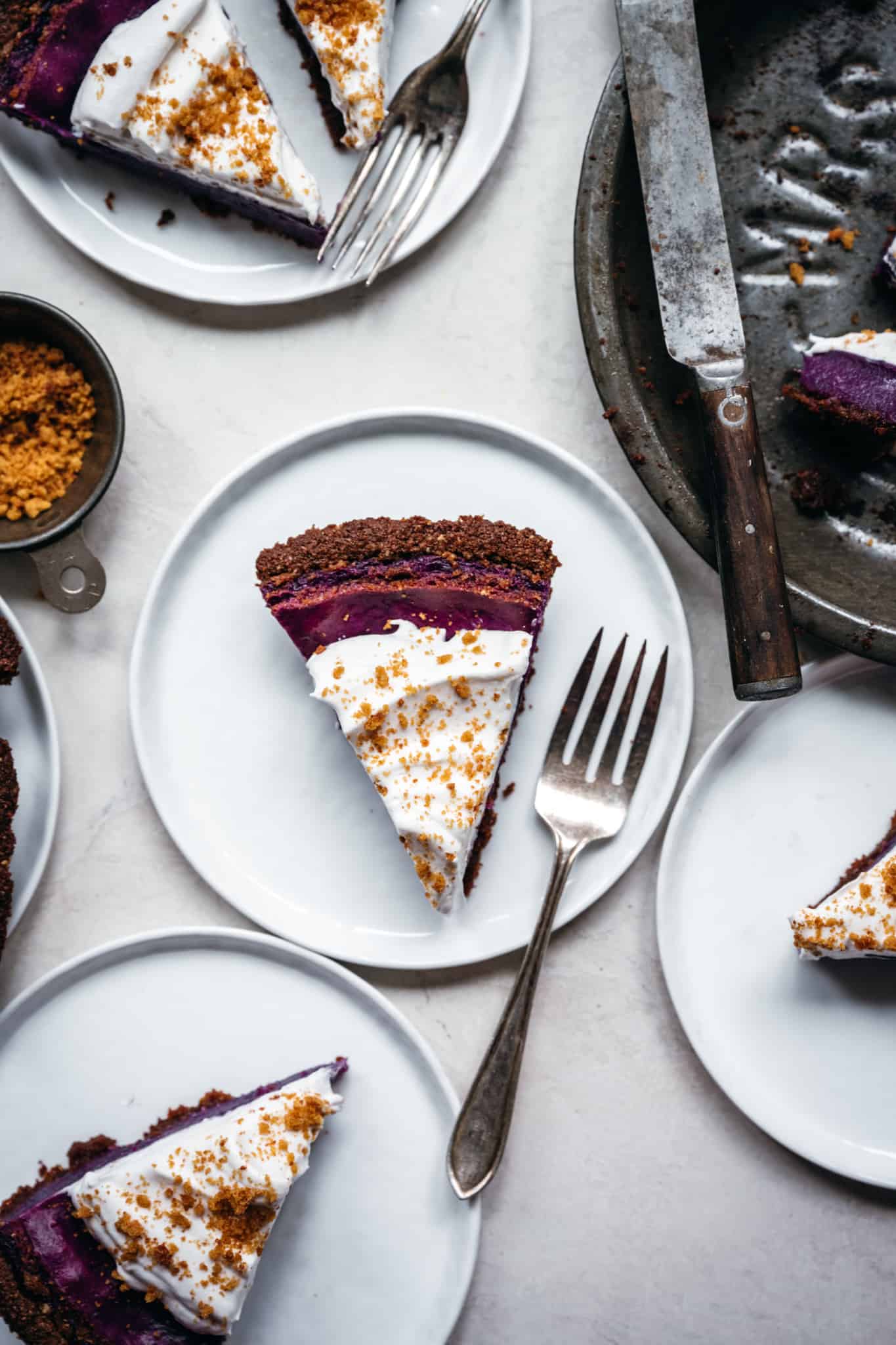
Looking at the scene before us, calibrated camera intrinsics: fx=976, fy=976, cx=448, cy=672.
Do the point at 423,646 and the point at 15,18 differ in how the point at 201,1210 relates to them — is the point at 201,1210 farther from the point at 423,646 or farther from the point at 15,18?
the point at 15,18

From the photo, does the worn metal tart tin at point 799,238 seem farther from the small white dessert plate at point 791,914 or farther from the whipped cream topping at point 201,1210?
the whipped cream topping at point 201,1210

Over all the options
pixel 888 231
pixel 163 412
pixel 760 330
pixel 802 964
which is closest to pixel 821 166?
pixel 888 231

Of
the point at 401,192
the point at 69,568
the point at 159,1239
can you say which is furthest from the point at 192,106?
the point at 159,1239

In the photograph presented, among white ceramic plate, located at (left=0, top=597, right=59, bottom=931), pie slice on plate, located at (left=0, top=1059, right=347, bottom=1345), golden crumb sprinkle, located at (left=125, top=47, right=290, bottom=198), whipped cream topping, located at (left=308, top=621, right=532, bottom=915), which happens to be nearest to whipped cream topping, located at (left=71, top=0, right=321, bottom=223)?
golden crumb sprinkle, located at (left=125, top=47, right=290, bottom=198)

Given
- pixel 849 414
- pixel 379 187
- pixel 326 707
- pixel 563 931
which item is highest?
pixel 379 187

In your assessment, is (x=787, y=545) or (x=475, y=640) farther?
(x=787, y=545)

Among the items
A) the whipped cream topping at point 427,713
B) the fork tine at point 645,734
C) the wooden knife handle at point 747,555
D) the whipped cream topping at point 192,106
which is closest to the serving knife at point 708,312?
the wooden knife handle at point 747,555

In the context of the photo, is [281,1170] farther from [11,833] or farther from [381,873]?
[11,833]
